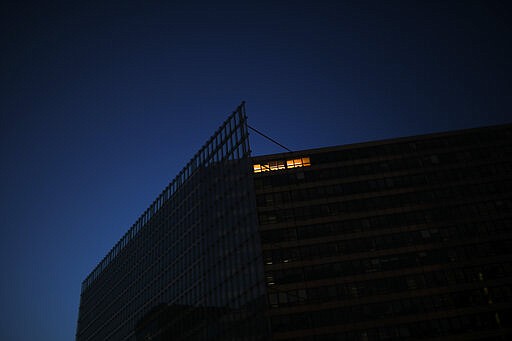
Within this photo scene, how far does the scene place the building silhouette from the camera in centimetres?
5634

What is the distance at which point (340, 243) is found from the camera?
63.1m

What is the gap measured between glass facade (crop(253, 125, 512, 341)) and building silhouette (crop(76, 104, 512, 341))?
0.15 meters

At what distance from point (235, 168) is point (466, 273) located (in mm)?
34758

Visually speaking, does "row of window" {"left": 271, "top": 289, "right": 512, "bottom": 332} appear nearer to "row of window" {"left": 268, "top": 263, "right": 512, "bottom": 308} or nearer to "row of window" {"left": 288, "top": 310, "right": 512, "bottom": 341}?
"row of window" {"left": 288, "top": 310, "right": 512, "bottom": 341}

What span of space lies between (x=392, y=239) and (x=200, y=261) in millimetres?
27490

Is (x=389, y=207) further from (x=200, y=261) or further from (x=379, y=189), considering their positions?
(x=200, y=261)

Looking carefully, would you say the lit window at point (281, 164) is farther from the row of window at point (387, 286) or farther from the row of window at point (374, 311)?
the row of window at point (374, 311)

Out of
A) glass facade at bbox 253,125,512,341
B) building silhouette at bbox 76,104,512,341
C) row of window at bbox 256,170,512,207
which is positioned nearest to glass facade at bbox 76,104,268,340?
building silhouette at bbox 76,104,512,341

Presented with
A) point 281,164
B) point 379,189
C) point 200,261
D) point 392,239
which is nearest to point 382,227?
point 392,239

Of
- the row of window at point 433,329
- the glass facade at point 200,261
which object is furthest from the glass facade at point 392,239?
the glass facade at point 200,261

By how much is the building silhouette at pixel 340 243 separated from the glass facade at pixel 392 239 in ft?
0.51

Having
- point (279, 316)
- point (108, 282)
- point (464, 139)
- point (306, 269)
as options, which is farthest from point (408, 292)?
point (108, 282)

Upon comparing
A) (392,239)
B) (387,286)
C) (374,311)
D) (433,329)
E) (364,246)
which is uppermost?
(392,239)

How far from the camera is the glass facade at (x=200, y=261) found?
52469 mm
